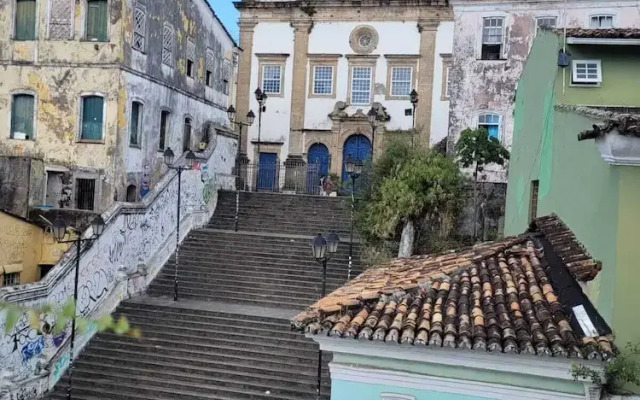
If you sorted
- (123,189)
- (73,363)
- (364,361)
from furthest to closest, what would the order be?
(123,189)
(73,363)
(364,361)

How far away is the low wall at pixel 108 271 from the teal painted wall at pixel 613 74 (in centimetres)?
1027

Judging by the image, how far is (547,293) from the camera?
25.5 feet

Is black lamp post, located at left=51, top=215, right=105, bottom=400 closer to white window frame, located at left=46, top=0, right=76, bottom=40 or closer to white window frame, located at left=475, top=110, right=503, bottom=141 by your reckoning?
white window frame, located at left=46, top=0, right=76, bottom=40

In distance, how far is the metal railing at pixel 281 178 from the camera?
29750 mm

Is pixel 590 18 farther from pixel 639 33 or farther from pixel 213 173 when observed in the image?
pixel 213 173

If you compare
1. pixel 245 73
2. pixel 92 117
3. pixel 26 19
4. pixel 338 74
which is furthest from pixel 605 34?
pixel 245 73

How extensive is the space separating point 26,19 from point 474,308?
2020 centimetres

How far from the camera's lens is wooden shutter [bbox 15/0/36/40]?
21641 mm

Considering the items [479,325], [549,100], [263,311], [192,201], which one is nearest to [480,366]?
[479,325]

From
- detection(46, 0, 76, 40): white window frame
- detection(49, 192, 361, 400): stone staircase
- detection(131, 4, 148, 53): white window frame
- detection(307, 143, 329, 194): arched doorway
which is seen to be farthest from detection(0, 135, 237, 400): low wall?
detection(307, 143, 329, 194): arched doorway

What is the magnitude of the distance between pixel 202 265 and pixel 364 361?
12.5m

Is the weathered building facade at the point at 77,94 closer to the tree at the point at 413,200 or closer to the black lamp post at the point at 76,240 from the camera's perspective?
the black lamp post at the point at 76,240

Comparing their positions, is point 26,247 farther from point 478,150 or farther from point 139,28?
point 478,150

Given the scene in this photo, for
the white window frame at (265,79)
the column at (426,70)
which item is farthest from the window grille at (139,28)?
the column at (426,70)
